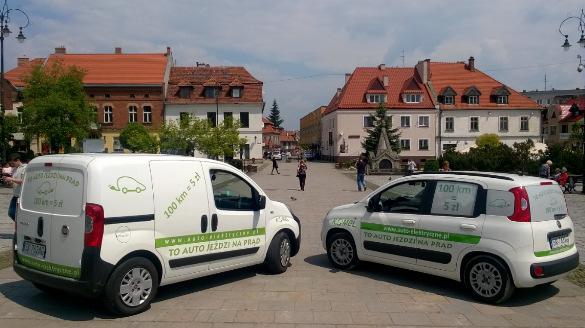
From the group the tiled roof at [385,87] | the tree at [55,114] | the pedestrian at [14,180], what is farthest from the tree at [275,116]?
the pedestrian at [14,180]

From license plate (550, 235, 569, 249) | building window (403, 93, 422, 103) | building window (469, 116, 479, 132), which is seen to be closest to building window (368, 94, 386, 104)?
building window (403, 93, 422, 103)

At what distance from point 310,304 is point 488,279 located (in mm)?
2347

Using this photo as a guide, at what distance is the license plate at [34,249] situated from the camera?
6290 mm

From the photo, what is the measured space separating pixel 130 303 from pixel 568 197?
21039 mm

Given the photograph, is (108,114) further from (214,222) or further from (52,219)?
(52,219)

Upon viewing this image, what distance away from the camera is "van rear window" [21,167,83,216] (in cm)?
599

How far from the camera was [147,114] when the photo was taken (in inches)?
2276

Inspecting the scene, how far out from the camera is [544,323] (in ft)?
19.9

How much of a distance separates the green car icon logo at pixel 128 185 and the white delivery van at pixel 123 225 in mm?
12

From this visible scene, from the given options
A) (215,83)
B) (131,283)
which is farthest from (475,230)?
(215,83)

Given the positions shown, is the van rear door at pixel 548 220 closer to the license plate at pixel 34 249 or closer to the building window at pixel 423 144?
the license plate at pixel 34 249

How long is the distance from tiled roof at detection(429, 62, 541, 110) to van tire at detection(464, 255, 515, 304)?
5901 cm

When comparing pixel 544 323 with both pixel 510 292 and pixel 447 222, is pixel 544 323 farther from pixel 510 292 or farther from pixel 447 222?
pixel 447 222

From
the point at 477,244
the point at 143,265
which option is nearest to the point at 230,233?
the point at 143,265
